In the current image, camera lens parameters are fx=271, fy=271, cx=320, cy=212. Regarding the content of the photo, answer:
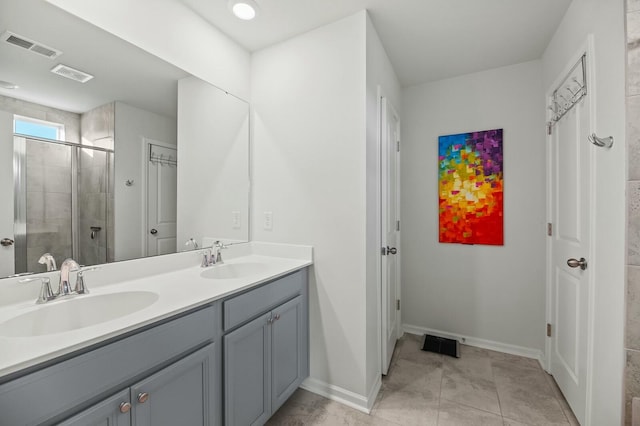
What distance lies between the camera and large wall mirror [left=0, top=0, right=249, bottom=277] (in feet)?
3.57

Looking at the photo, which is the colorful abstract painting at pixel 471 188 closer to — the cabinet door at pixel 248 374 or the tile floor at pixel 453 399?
the tile floor at pixel 453 399

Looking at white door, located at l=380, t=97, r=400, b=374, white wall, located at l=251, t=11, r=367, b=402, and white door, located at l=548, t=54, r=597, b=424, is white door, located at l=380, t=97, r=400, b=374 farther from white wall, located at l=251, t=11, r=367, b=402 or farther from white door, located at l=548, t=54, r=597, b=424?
white door, located at l=548, t=54, r=597, b=424

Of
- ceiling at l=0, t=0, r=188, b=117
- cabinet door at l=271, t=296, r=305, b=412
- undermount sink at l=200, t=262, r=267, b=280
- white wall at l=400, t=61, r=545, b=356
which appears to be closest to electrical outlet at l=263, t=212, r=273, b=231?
undermount sink at l=200, t=262, r=267, b=280

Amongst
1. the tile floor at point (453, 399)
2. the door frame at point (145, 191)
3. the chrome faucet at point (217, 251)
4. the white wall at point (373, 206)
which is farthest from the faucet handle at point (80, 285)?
the white wall at point (373, 206)

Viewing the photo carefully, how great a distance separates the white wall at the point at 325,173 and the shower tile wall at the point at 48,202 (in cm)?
110

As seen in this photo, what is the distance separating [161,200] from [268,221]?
71 cm

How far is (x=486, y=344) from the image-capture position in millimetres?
2441

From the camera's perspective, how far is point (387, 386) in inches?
75.3


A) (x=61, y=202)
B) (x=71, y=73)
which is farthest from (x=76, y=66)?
(x=61, y=202)

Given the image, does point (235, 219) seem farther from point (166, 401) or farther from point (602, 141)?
point (602, 141)

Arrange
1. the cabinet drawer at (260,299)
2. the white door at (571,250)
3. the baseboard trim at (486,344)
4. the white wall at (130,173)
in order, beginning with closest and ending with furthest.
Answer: the cabinet drawer at (260,299) < the white wall at (130,173) < the white door at (571,250) < the baseboard trim at (486,344)

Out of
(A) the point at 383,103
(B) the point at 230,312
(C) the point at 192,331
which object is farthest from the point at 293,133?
(C) the point at 192,331

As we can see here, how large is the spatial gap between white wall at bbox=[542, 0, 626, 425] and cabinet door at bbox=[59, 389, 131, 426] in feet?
6.54

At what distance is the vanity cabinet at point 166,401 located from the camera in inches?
32.6
